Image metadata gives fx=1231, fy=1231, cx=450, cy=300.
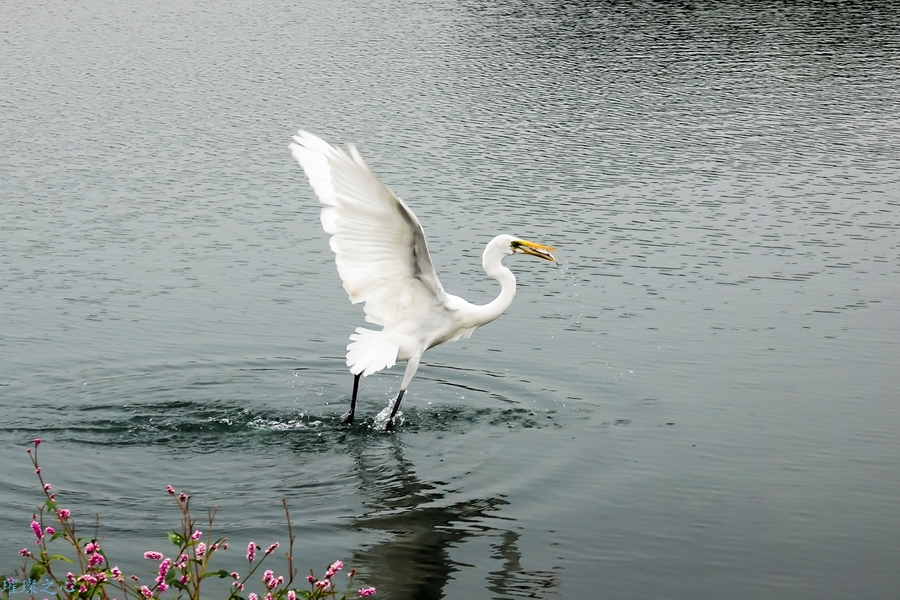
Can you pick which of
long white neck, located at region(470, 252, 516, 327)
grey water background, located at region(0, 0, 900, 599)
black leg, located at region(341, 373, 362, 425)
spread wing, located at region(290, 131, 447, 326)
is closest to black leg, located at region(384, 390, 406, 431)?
grey water background, located at region(0, 0, 900, 599)

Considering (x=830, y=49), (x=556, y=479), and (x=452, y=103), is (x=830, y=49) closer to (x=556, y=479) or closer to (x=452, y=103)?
(x=452, y=103)

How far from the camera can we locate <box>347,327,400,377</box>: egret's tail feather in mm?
11055

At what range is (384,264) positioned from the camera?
1058cm

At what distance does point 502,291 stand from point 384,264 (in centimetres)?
136

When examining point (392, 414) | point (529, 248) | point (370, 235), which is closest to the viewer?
point (370, 235)

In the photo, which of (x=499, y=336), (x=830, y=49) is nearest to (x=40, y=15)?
(x=830, y=49)

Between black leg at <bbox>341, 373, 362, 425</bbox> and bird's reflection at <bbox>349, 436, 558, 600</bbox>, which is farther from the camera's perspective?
black leg at <bbox>341, 373, 362, 425</bbox>

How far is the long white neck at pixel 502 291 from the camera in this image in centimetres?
1134

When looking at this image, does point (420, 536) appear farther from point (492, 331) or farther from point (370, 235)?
point (492, 331)

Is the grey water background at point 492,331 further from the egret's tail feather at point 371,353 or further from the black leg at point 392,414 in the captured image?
the egret's tail feather at point 371,353

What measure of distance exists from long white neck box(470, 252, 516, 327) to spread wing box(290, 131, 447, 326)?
49 cm

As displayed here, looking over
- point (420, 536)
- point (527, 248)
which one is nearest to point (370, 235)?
point (527, 248)

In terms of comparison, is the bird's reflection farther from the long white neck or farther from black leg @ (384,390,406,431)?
the long white neck

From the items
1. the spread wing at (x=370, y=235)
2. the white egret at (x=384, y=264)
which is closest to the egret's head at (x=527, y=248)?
the white egret at (x=384, y=264)
